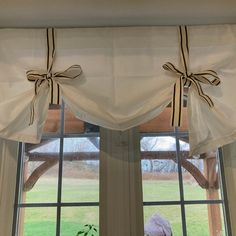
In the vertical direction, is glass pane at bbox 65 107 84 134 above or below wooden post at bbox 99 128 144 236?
above

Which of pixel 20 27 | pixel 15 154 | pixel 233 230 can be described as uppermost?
pixel 20 27

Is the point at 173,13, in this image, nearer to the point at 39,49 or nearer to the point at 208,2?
the point at 208,2

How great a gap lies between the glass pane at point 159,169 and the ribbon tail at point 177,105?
18cm

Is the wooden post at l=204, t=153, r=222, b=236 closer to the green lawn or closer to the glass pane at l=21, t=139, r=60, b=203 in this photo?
the green lawn

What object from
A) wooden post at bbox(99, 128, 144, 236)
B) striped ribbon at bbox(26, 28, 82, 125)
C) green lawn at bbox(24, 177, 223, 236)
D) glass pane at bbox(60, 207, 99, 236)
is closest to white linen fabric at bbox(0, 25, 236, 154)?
striped ribbon at bbox(26, 28, 82, 125)

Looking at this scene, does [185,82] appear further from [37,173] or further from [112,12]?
[37,173]

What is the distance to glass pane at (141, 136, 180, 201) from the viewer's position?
1.22m

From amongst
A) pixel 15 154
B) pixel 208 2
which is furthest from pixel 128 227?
pixel 208 2

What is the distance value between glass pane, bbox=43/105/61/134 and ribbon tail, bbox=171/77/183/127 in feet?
1.70

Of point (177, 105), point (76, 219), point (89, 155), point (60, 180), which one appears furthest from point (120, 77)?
point (76, 219)

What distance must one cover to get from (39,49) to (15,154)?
1.52ft

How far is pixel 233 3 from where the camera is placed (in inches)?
46.8

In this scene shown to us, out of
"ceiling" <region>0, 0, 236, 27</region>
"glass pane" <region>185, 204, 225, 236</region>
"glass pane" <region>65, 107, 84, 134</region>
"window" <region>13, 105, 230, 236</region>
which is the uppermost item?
"ceiling" <region>0, 0, 236, 27</region>

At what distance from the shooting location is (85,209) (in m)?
1.20
